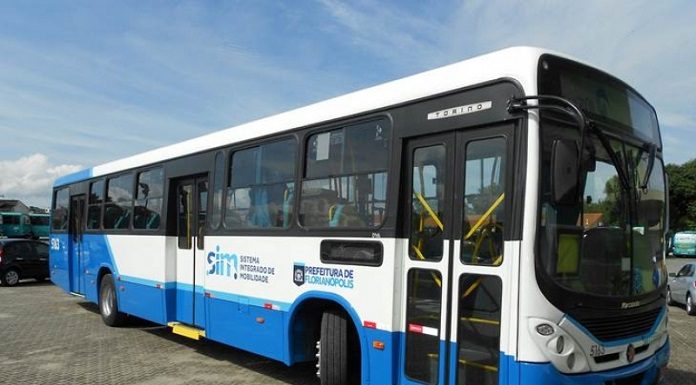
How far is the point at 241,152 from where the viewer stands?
24.8ft

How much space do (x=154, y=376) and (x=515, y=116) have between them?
18.4 feet

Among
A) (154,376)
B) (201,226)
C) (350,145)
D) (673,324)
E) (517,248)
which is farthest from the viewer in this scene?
(673,324)

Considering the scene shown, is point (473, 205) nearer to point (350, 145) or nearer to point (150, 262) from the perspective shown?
point (350, 145)

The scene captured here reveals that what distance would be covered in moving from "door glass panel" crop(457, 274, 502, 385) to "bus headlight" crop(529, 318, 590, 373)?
308 millimetres

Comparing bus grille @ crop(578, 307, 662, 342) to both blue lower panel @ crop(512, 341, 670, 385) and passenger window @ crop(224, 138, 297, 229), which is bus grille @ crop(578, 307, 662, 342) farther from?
passenger window @ crop(224, 138, 297, 229)

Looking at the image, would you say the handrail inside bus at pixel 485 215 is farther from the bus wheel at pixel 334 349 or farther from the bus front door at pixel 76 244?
the bus front door at pixel 76 244

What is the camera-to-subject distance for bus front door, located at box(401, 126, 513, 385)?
4496 mm

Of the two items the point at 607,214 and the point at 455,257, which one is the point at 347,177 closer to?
the point at 455,257

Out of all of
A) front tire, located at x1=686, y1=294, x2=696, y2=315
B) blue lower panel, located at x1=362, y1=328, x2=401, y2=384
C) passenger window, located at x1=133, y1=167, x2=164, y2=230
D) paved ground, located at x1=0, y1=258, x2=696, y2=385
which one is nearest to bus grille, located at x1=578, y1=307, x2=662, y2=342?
blue lower panel, located at x1=362, y1=328, x2=401, y2=384

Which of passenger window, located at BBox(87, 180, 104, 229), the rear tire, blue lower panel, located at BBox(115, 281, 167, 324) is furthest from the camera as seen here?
the rear tire

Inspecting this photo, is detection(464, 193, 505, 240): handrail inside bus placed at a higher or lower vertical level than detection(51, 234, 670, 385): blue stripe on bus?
higher

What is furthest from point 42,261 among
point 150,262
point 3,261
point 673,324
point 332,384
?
point 673,324

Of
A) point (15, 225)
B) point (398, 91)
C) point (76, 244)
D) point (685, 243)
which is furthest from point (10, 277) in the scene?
point (685, 243)

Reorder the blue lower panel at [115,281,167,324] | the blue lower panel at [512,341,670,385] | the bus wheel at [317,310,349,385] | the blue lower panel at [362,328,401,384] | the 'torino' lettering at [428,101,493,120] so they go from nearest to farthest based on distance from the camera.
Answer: the blue lower panel at [512,341,670,385]
the 'torino' lettering at [428,101,493,120]
the blue lower panel at [362,328,401,384]
the bus wheel at [317,310,349,385]
the blue lower panel at [115,281,167,324]
